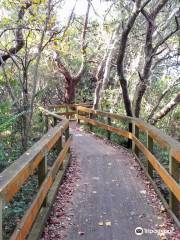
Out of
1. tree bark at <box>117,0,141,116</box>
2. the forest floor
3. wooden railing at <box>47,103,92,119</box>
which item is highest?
tree bark at <box>117,0,141,116</box>

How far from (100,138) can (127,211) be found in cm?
781

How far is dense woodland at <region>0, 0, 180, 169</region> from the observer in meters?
9.32

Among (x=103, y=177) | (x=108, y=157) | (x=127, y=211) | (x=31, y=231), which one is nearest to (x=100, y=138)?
(x=108, y=157)

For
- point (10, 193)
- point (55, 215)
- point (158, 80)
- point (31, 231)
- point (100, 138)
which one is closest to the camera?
point (10, 193)

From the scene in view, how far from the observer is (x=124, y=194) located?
20.2ft

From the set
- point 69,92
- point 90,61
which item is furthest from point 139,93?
point 69,92

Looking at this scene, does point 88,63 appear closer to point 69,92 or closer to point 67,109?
point 69,92

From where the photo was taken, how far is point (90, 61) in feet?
73.4

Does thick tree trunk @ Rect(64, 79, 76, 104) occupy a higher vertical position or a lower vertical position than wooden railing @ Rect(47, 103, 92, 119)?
higher

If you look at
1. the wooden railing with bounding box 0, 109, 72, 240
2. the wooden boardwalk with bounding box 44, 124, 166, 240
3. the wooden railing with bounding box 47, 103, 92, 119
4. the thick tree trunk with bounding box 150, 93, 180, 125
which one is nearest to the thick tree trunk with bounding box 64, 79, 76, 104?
the wooden railing with bounding box 47, 103, 92, 119

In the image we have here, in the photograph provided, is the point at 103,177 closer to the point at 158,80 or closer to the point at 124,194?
the point at 124,194

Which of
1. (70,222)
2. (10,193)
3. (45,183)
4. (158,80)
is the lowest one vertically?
(70,222)

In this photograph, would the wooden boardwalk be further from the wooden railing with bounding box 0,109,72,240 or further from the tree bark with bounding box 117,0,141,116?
the tree bark with bounding box 117,0,141,116

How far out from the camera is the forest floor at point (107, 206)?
458 cm
